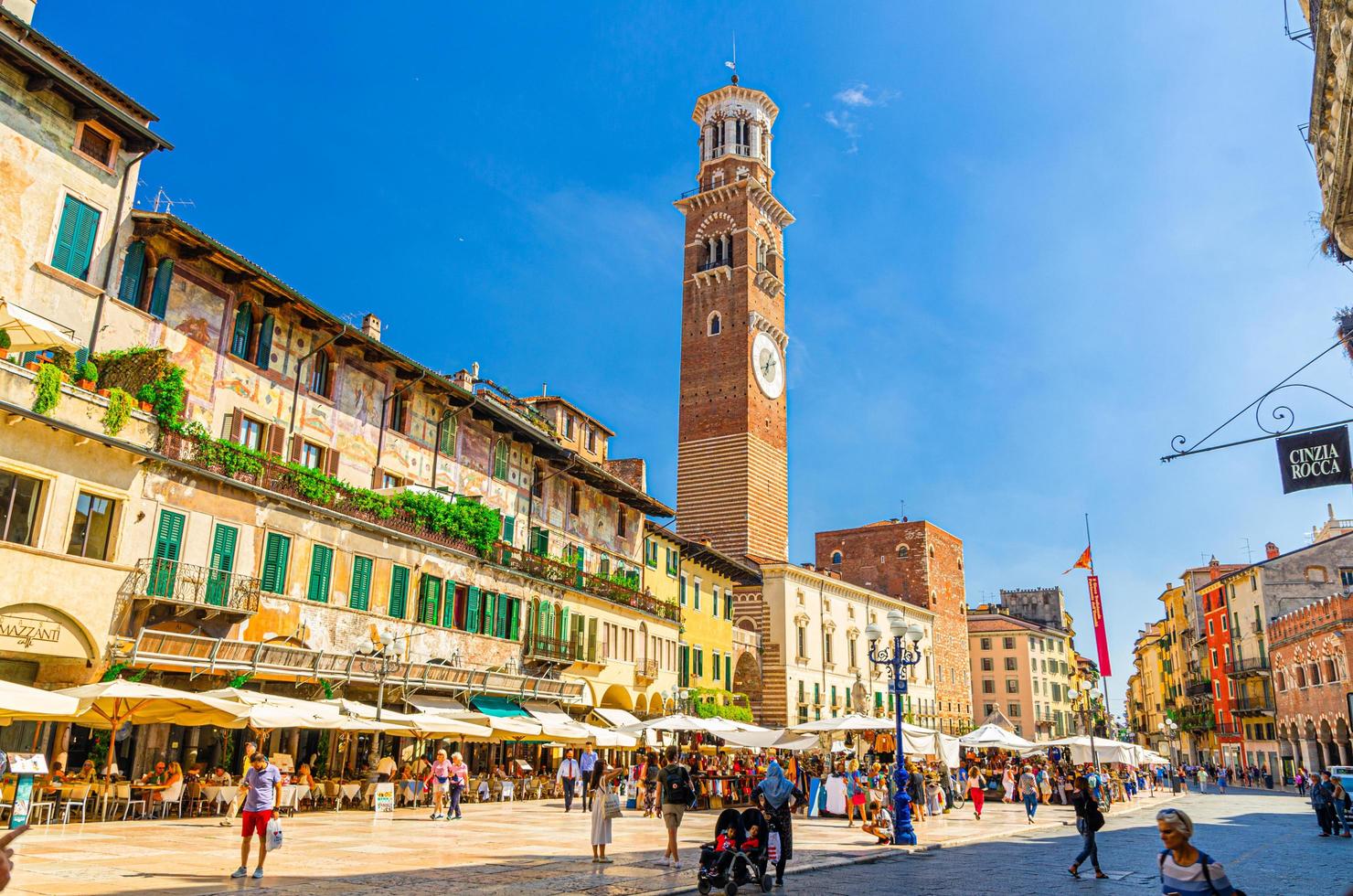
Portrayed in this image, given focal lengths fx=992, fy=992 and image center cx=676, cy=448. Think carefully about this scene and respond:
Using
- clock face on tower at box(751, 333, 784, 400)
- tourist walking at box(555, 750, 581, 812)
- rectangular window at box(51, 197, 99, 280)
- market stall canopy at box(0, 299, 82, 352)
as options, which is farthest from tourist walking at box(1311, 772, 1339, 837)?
clock face on tower at box(751, 333, 784, 400)

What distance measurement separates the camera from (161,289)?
2002cm

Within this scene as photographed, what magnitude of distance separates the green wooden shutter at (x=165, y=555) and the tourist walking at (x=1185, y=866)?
1751 cm

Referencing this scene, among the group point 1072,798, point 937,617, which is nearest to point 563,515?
point 1072,798

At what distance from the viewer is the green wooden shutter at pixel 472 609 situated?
27250 millimetres

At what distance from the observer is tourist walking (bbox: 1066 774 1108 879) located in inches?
529

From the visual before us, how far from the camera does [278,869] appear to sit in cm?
1132

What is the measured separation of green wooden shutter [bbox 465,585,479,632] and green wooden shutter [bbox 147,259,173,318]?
1097cm

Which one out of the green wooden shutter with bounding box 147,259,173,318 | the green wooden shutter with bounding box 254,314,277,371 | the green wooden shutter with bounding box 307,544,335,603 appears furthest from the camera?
the green wooden shutter with bounding box 254,314,277,371

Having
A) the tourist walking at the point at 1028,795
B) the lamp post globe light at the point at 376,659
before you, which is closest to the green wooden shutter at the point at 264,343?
the lamp post globe light at the point at 376,659

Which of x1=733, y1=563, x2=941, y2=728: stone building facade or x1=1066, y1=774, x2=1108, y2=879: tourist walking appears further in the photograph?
x1=733, y1=563, x2=941, y2=728: stone building facade

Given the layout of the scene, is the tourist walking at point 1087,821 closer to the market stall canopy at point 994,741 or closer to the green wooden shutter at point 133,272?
the market stall canopy at point 994,741

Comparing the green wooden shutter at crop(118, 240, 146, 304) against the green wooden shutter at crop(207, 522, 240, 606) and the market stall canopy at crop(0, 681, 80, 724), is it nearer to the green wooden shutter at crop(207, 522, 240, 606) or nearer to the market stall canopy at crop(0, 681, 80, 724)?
the green wooden shutter at crop(207, 522, 240, 606)

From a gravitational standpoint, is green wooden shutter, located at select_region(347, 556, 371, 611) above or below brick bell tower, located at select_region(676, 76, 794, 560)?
below

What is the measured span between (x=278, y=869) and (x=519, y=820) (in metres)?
9.82
